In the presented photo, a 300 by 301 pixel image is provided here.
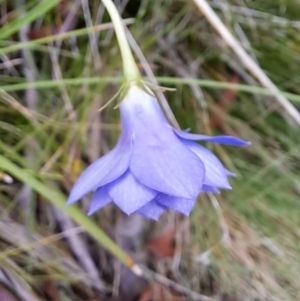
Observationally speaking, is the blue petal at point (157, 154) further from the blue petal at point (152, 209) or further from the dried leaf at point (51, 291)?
the dried leaf at point (51, 291)

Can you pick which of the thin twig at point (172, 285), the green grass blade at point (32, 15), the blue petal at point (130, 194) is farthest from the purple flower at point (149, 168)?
the thin twig at point (172, 285)

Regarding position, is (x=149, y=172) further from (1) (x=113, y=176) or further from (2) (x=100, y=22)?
(2) (x=100, y=22)

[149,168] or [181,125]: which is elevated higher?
[149,168]

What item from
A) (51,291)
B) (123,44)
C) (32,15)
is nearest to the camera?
(123,44)

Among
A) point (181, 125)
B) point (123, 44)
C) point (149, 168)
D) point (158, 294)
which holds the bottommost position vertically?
point (158, 294)

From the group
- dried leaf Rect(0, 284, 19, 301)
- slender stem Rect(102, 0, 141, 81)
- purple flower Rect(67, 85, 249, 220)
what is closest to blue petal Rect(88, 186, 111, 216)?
purple flower Rect(67, 85, 249, 220)

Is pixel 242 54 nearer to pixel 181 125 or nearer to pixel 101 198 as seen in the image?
pixel 181 125

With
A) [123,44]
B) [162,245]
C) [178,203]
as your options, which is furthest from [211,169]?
[162,245]

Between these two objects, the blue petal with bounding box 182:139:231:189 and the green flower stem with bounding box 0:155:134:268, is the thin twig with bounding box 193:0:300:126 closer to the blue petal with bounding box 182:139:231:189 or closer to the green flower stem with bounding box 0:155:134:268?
the blue petal with bounding box 182:139:231:189
